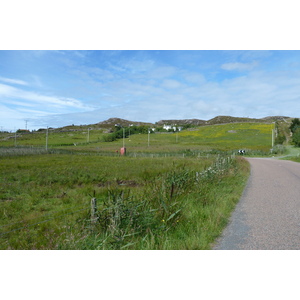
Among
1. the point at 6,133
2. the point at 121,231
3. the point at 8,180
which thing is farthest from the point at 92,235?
the point at 6,133

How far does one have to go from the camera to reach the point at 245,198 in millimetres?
8602

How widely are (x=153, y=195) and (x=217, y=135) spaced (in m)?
81.0

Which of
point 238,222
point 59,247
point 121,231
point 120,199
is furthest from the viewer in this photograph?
point 238,222

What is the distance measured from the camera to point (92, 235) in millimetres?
4785

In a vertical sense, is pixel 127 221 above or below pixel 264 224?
above

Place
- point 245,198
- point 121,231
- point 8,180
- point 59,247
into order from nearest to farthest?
point 59,247
point 121,231
point 245,198
point 8,180

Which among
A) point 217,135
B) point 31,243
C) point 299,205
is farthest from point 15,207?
point 217,135

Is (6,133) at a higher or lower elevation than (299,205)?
higher

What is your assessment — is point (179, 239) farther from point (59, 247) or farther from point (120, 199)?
point (59, 247)

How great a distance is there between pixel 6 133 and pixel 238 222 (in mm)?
104716

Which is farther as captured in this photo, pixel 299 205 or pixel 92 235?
pixel 299 205

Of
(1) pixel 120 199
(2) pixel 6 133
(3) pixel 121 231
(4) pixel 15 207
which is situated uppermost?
(2) pixel 6 133

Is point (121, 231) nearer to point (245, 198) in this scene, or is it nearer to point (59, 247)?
point (59, 247)

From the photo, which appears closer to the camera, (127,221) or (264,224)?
(127,221)
